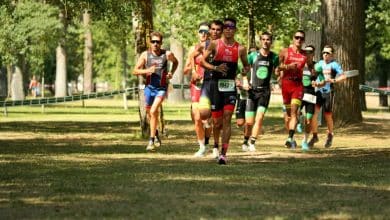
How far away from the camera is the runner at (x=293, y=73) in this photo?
1723cm

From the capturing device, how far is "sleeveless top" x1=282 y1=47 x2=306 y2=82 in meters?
17.3

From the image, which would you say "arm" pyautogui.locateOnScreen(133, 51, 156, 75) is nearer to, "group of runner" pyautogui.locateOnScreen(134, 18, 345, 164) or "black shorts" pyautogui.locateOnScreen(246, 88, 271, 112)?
"group of runner" pyautogui.locateOnScreen(134, 18, 345, 164)

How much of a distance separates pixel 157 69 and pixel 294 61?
252 centimetres

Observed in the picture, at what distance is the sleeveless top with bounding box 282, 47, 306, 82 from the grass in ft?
4.44

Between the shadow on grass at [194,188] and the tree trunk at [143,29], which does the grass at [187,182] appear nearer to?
the shadow on grass at [194,188]

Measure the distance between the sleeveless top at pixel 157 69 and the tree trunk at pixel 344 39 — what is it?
758cm

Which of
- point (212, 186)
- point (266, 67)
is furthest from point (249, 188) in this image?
point (266, 67)

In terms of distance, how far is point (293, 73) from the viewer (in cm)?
1739

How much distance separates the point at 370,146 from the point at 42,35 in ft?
100

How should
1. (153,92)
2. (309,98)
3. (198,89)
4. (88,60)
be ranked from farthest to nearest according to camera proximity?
(88,60), (309,98), (153,92), (198,89)

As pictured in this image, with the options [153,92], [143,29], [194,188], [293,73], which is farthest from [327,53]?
[194,188]

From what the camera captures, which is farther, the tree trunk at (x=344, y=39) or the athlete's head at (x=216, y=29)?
the tree trunk at (x=344, y=39)

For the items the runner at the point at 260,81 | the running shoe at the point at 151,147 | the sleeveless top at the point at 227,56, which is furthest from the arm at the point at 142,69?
the sleeveless top at the point at 227,56

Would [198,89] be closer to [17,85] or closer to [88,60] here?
[17,85]
